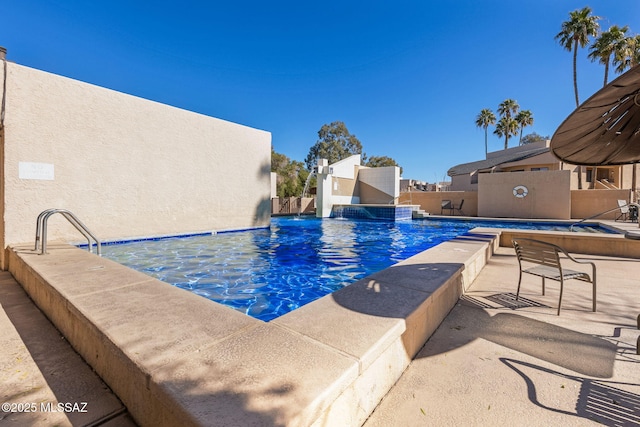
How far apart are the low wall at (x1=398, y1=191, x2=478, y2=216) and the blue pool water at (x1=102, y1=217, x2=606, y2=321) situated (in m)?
10.3

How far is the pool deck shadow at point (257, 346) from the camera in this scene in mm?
1139

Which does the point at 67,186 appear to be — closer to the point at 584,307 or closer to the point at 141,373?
the point at 141,373

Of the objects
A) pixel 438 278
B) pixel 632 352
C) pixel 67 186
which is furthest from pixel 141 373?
pixel 67 186

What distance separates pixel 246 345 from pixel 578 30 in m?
30.4

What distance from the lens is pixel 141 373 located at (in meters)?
1.33

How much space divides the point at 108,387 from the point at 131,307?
2.00 feet

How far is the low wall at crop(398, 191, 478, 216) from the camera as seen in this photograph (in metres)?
18.3

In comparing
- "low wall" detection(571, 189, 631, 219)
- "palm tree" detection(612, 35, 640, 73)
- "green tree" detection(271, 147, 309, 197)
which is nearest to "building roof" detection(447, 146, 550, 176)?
"palm tree" detection(612, 35, 640, 73)

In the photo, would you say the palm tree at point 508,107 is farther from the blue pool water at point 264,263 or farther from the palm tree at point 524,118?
the blue pool water at point 264,263

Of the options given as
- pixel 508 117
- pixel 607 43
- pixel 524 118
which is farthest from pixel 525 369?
pixel 524 118

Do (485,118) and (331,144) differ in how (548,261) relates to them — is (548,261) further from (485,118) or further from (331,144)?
(485,118)

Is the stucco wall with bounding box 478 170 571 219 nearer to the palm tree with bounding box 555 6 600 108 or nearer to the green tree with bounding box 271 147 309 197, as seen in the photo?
the palm tree with bounding box 555 6 600 108

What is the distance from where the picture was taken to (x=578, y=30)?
2023 cm

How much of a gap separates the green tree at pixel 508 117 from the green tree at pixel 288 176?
26622 millimetres
